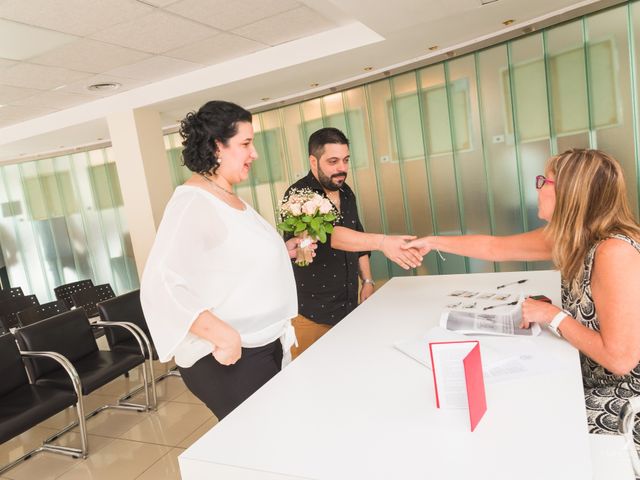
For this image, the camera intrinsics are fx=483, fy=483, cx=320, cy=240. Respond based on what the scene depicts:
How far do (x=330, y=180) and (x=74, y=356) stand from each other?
2695 mm

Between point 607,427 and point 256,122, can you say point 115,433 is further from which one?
point 256,122

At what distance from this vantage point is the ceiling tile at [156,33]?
13.2ft

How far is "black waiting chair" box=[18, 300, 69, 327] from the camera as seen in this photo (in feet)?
16.9

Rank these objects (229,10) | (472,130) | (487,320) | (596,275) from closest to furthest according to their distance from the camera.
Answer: (596,275) < (487,320) < (229,10) < (472,130)

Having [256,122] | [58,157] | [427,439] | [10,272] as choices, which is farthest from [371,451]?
[10,272]

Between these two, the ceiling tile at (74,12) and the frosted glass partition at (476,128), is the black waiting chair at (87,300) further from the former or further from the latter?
the ceiling tile at (74,12)

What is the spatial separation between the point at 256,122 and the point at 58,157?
14.7 feet

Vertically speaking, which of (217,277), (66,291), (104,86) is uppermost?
(104,86)

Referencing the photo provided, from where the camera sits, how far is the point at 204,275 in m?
1.93

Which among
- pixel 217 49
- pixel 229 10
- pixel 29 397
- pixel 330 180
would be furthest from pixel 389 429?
pixel 217 49

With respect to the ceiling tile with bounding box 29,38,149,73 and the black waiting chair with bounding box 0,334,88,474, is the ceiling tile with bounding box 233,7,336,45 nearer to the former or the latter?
the ceiling tile with bounding box 29,38,149,73

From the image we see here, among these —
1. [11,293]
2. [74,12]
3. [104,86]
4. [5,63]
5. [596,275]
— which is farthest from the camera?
[11,293]

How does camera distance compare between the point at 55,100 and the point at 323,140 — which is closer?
the point at 323,140

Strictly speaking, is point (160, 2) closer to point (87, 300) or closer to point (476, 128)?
point (476, 128)
